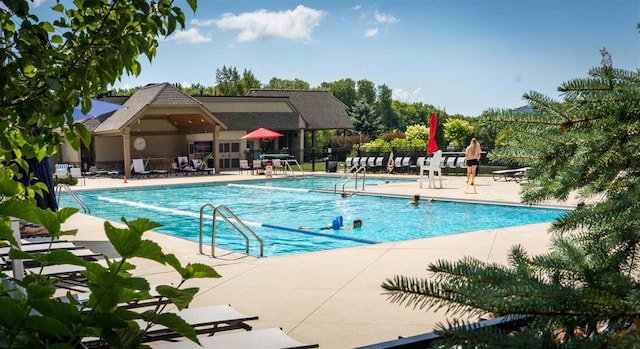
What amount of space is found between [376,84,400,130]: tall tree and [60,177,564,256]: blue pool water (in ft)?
293

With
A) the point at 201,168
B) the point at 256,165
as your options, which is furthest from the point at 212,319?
the point at 201,168

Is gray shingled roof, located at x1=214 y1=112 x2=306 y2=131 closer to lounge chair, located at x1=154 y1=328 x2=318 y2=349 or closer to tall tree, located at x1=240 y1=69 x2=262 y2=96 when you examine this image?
lounge chair, located at x1=154 y1=328 x2=318 y2=349

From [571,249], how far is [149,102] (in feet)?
97.6

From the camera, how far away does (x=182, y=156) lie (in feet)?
118

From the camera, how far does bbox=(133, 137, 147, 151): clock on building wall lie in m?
34.5

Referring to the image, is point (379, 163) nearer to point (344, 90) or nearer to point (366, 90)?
point (344, 90)

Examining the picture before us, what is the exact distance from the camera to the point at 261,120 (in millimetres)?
40938

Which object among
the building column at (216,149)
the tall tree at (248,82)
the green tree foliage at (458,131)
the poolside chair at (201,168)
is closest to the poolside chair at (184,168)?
the poolside chair at (201,168)

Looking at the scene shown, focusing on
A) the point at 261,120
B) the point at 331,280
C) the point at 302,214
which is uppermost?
the point at 261,120

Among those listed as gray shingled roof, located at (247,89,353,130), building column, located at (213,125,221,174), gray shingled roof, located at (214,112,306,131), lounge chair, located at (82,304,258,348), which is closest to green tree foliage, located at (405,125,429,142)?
gray shingled roof, located at (247,89,353,130)

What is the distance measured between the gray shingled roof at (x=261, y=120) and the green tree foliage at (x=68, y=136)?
3685 cm

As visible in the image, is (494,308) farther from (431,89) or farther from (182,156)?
(431,89)

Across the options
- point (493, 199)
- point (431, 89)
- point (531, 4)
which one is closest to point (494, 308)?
point (493, 199)

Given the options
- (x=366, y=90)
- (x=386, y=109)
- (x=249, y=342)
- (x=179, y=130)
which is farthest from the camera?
(x=366, y=90)
